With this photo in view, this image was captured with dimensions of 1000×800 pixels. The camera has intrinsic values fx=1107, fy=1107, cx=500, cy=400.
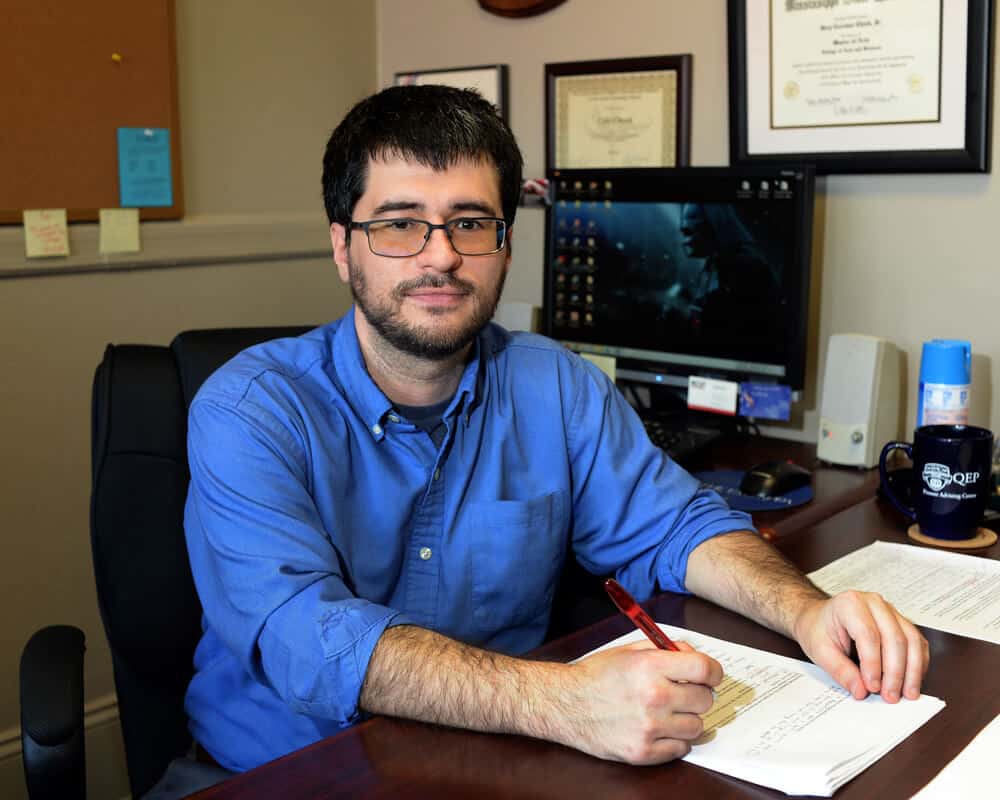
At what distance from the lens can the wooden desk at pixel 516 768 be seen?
879mm

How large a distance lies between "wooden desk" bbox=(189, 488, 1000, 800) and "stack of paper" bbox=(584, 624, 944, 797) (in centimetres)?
1

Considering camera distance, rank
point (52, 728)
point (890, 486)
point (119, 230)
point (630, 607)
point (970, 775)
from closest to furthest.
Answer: point (970, 775) → point (630, 607) → point (52, 728) → point (890, 486) → point (119, 230)

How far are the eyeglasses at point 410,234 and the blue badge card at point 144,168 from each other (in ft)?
3.48

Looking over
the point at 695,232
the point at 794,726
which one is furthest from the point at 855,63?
the point at 794,726

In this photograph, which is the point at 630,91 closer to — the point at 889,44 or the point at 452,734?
the point at 889,44

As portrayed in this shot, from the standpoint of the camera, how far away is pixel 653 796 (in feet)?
2.87

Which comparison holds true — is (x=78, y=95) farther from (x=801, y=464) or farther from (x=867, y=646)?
(x=867, y=646)

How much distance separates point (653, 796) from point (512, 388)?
2.31 ft

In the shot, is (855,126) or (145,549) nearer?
(145,549)

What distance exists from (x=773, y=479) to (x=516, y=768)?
93 centimetres

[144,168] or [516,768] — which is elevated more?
[144,168]

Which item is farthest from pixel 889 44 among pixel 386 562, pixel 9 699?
pixel 9 699

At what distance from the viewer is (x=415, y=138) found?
138cm

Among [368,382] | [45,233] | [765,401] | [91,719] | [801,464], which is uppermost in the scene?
[45,233]
